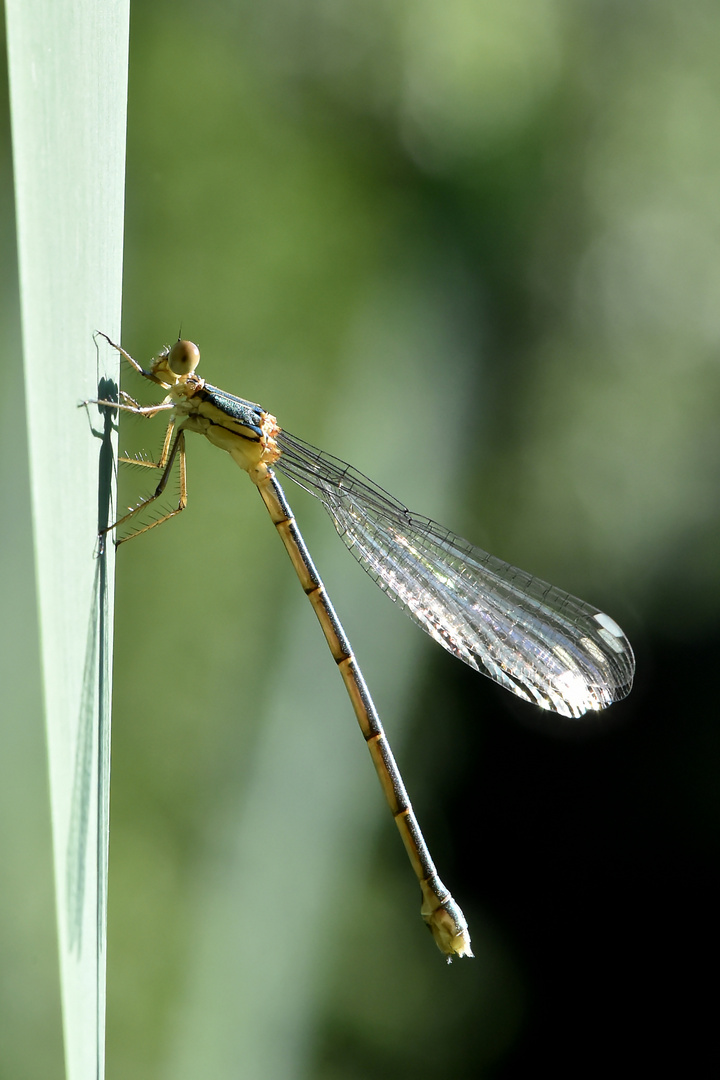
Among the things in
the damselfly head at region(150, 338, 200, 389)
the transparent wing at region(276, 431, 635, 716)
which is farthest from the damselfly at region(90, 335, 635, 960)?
the damselfly head at region(150, 338, 200, 389)

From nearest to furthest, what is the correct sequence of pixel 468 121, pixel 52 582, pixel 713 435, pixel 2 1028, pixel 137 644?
pixel 52 582 → pixel 2 1028 → pixel 137 644 → pixel 468 121 → pixel 713 435

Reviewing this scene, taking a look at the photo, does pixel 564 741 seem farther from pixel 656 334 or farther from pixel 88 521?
pixel 88 521

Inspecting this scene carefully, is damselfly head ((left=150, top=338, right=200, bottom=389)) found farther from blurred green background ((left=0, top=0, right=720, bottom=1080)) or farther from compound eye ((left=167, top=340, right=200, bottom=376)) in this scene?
blurred green background ((left=0, top=0, right=720, bottom=1080))

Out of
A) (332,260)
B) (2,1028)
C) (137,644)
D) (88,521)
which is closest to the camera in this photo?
(88,521)

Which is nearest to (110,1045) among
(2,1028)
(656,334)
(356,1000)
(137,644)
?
(356,1000)

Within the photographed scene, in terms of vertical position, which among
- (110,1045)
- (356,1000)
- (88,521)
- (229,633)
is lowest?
(356,1000)

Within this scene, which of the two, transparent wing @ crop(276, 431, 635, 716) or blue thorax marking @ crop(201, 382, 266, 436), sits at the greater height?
blue thorax marking @ crop(201, 382, 266, 436)
